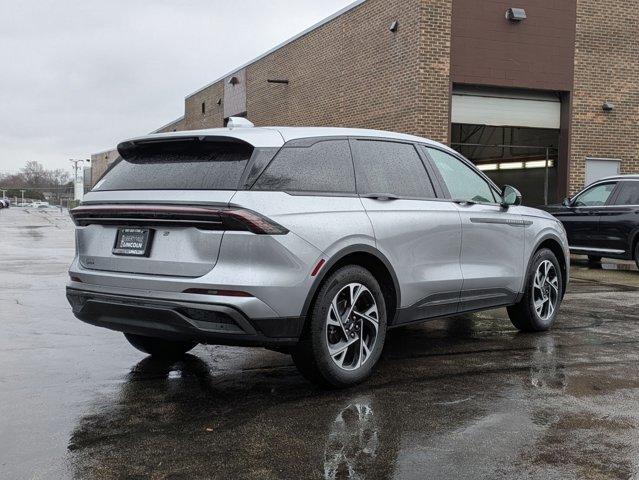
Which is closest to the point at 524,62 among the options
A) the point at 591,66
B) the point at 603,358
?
the point at 591,66

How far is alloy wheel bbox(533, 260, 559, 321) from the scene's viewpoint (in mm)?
6895

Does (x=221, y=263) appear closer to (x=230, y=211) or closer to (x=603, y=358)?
(x=230, y=211)

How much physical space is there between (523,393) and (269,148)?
91.7 inches

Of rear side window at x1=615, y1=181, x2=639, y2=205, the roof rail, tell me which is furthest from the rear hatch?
rear side window at x1=615, y1=181, x2=639, y2=205

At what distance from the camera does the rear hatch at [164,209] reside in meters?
4.27

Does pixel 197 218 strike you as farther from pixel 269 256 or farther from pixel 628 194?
pixel 628 194

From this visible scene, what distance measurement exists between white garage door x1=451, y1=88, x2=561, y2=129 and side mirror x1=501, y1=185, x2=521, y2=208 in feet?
36.8

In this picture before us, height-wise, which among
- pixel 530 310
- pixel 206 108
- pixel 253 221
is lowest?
pixel 530 310

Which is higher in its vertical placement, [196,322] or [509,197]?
[509,197]

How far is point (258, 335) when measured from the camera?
4270 millimetres

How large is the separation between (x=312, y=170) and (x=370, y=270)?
2.76 ft

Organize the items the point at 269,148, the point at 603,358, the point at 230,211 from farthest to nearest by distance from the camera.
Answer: the point at 603,358 < the point at 269,148 < the point at 230,211

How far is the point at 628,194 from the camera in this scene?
1320cm

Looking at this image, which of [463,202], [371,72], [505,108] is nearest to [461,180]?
[463,202]
